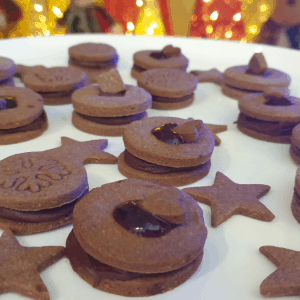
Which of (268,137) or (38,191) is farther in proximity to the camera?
(268,137)

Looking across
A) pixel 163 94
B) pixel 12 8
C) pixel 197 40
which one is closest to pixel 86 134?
pixel 163 94

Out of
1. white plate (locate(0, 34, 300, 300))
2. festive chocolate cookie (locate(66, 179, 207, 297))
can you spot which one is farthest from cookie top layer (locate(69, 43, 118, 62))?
festive chocolate cookie (locate(66, 179, 207, 297))

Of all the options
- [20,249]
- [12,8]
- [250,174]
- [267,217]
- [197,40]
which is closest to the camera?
[20,249]

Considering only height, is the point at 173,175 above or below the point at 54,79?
below

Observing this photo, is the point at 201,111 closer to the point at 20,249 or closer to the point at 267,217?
the point at 267,217

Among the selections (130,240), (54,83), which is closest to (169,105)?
(54,83)

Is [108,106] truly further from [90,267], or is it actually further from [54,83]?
[90,267]

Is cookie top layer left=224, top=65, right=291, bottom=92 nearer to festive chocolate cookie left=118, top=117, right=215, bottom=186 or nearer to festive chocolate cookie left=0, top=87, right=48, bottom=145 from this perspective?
festive chocolate cookie left=118, top=117, right=215, bottom=186
